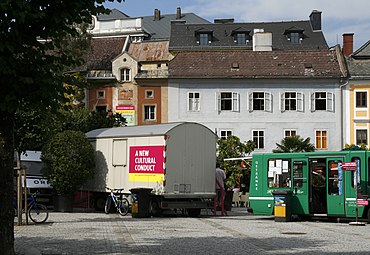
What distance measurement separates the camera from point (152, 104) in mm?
58219

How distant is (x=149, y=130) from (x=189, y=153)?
190 centimetres

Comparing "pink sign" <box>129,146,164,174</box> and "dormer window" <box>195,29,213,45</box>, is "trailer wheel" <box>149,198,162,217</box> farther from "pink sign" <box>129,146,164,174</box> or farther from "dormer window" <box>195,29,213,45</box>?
"dormer window" <box>195,29,213,45</box>

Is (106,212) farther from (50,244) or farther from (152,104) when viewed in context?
(152,104)

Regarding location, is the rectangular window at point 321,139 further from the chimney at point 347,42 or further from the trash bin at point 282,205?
the trash bin at point 282,205

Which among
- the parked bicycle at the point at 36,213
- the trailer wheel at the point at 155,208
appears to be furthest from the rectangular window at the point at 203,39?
the parked bicycle at the point at 36,213

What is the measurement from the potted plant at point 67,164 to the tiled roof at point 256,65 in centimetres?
2791

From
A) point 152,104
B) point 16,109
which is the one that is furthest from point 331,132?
point 16,109

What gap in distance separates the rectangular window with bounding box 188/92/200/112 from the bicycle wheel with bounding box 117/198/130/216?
29.7 m

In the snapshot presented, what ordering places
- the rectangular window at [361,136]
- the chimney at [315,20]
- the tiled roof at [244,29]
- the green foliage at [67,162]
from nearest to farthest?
1. the green foliage at [67,162]
2. the rectangular window at [361,136]
3. the tiled roof at [244,29]
4. the chimney at [315,20]

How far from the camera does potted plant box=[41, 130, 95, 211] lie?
29.2m

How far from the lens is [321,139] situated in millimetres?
56688

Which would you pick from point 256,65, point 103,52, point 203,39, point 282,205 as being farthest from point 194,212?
point 203,39

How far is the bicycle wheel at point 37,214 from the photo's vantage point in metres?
22.6

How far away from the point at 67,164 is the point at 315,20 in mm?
50917
